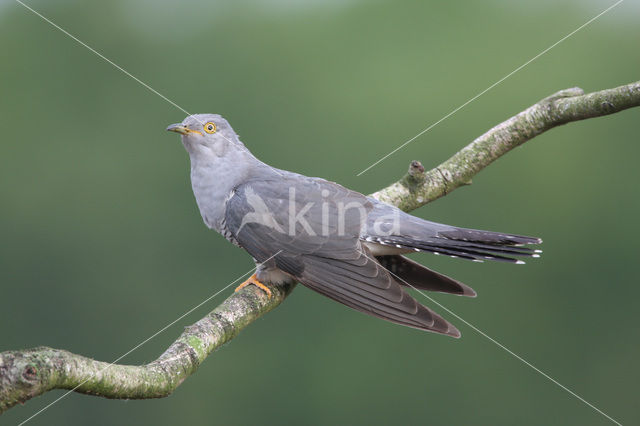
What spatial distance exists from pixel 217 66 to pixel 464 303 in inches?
270

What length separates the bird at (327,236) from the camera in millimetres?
2607

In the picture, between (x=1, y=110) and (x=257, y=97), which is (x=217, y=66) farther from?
(x=1, y=110)

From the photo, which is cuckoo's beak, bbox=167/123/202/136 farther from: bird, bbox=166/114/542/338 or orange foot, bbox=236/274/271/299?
orange foot, bbox=236/274/271/299

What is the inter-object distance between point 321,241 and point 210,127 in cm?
88

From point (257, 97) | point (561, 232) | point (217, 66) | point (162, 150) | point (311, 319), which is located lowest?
Result: point (311, 319)

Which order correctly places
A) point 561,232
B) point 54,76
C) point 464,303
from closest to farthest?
point 464,303 < point 561,232 < point 54,76

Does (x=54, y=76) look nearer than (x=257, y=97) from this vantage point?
No

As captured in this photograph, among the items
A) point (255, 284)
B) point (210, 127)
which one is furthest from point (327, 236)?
point (210, 127)

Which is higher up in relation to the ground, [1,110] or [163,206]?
[1,110]

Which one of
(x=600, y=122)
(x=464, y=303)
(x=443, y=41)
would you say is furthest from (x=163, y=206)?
(x=600, y=122)

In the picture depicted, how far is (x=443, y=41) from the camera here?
13148 millimetres

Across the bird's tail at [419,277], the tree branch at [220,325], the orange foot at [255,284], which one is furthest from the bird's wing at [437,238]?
the orange foot at [255,284]

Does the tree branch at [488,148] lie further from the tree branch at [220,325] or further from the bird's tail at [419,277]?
the bird's tail at [419,277]

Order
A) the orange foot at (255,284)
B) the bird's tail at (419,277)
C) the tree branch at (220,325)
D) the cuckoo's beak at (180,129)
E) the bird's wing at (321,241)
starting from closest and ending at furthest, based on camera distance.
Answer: the tree branch at (220,325) < the bird's wing at (321,241) < the orange foot at (255,284) < the bird's tail at (419,277) < the cuckoo's beak at (180,129)
